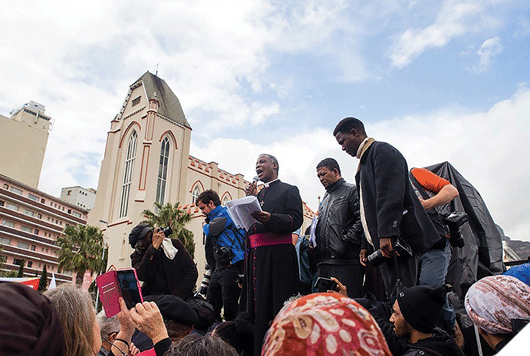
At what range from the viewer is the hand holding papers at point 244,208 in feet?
11.6

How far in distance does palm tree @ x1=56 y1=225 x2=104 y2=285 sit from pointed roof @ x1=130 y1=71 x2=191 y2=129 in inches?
484

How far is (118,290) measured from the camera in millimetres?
2590

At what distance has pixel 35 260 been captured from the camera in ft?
244

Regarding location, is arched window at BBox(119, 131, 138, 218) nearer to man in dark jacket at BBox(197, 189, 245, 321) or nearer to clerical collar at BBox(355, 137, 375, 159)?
man in dark jacket at BBox(197, 189, 245, 321)

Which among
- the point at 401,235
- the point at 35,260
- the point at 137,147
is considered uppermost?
the point at 137,147

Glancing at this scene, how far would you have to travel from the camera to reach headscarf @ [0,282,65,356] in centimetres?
111

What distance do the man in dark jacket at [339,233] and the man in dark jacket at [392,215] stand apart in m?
0.63

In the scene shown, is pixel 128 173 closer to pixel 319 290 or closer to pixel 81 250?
pixel 81 250

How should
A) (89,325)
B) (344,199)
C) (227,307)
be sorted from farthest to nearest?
(227,307)
(344,199)
(89,325)

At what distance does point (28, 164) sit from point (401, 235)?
92.1m

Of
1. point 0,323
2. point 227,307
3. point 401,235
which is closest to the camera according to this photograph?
point 0,323

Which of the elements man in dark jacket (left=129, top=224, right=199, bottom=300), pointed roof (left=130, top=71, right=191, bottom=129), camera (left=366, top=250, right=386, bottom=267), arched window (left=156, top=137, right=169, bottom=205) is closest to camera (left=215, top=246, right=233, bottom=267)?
man in dark jacket (left=129, top=224, right=199, bottom=300)

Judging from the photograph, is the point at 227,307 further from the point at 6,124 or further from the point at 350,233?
the point at 6,124

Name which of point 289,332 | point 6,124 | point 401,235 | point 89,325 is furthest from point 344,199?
point 6,124
